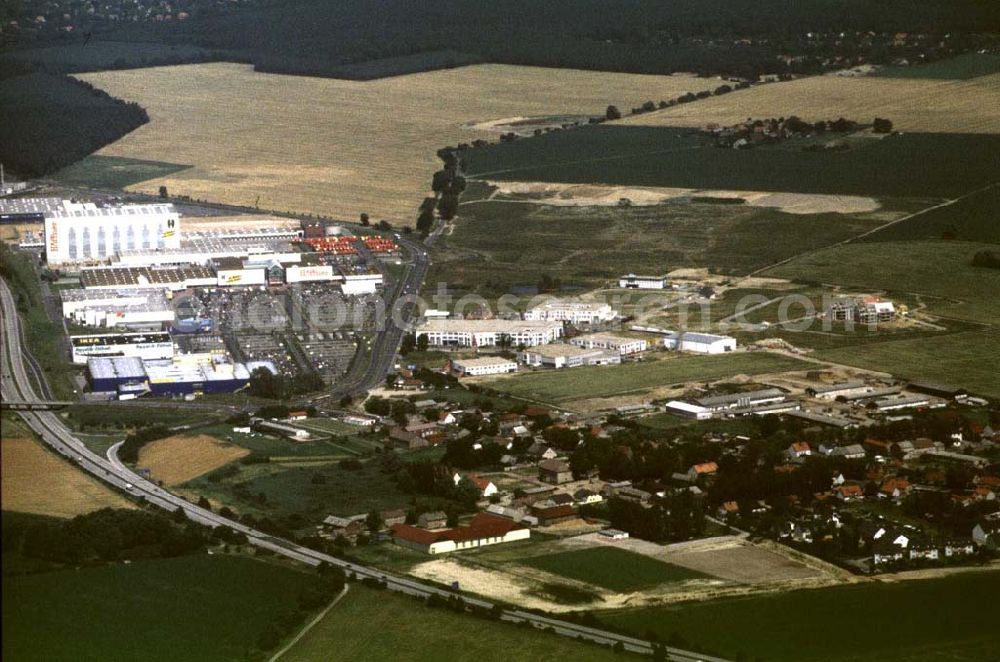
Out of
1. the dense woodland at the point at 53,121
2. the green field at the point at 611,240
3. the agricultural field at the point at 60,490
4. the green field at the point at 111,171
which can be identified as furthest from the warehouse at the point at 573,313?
the dense woodland at the point at 53,121

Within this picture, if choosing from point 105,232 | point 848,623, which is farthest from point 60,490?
point 105,232

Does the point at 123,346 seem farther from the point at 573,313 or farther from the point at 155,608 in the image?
the point at 155,608

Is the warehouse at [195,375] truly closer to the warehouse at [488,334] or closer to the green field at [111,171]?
the warehouse at [488,334]

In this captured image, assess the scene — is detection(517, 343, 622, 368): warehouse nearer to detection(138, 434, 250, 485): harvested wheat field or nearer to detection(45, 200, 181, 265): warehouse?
detection(138, 434, 250, 485): harvested wheat field

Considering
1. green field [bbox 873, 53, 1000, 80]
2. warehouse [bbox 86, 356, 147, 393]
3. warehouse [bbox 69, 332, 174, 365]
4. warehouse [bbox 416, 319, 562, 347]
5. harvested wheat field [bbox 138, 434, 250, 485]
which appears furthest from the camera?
green field [bbox 873, 53, 1000, 80]

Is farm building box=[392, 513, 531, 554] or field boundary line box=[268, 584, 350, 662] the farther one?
farm building box=[392, 513, 531, 554]

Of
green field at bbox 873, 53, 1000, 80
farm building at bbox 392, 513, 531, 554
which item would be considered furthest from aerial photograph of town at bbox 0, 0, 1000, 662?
green field at bbox 873, 53, 1000, 80
